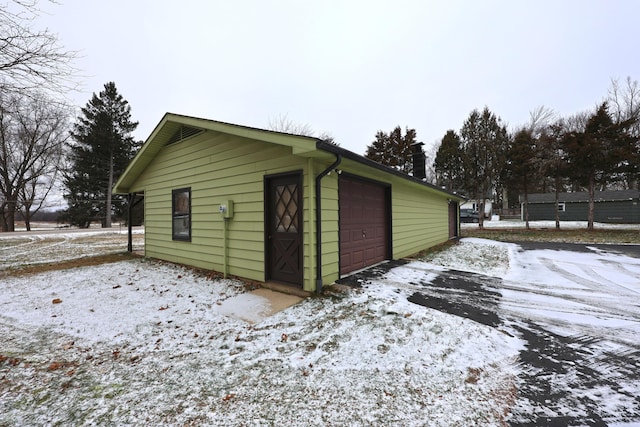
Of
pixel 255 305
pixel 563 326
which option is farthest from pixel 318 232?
pixel 563 326

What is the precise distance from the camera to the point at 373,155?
2536cm

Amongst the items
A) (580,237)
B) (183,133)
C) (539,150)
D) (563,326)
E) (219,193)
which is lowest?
(563,326)

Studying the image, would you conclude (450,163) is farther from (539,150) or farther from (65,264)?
(65,264)

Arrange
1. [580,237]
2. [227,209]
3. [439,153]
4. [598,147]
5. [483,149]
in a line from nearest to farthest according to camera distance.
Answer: [227,209] → [580,237] → [598,147] → [483,149] → [439,153]

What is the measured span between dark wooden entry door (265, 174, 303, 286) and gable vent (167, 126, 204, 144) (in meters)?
2.74

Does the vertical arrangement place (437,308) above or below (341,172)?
below

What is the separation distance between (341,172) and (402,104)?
23.4m

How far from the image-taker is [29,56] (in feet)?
15.4

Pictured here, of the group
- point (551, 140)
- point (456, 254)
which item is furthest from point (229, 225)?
point (551, 140)

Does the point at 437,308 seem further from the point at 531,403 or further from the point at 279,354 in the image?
the point at 279,354

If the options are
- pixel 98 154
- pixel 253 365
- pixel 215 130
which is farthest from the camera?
pixel 98 154

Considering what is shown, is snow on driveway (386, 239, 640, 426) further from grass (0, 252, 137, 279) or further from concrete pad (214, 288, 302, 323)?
grass (0, 252, 137, 279)

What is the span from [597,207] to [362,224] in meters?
29.6

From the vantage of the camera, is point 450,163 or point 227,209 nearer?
point 227,209
